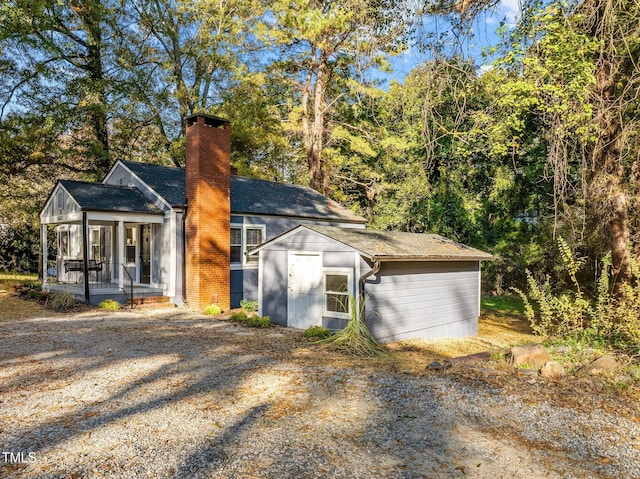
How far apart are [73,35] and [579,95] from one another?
2253 cm

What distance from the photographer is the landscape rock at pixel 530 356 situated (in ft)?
22.4

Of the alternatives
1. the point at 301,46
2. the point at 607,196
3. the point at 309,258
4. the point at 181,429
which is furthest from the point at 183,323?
the point at 301,46

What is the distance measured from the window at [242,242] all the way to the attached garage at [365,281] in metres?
2.94

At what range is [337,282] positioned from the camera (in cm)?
1062

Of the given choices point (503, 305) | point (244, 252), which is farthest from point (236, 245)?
point (503, 305)

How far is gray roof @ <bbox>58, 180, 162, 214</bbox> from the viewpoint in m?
13.4

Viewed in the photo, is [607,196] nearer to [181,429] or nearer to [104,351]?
[181,429]

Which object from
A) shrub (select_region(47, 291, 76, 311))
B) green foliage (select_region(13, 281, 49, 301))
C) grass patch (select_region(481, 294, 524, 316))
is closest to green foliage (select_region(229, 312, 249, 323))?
shrub (select_region(47, 291, 76, 311))

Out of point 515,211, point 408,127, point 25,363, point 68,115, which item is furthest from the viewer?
point 408,127

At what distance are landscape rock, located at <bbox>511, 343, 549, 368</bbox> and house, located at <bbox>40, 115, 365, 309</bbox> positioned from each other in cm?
957

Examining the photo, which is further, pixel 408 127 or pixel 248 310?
pixel 408 127

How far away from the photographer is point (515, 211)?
70.0ft

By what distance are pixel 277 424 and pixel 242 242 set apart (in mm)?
10942

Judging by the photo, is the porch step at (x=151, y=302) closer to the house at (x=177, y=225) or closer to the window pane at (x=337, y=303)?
the house at (x=177, y=225)
